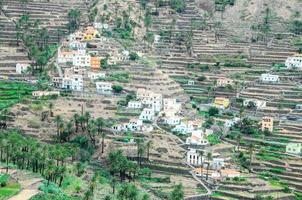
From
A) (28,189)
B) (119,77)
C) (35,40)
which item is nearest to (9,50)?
(35,40)

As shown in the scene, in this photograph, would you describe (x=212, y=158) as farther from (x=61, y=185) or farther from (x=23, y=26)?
(x=23, y=26)

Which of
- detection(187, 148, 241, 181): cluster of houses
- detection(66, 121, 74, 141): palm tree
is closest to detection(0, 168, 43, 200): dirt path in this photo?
detection(66, 121, 74, 141): palm tree

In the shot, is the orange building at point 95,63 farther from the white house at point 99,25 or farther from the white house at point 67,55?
the white house at point 99,25

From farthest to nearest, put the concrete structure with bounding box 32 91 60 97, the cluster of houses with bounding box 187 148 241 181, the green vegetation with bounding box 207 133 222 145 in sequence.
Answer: the concrete structure with bounding box 32 91 60 97 → the green vegetation with bounding box 207 133 222 145 → the cluster of houses with bounding box 187 148 241 181

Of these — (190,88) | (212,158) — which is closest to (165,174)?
(212,158)

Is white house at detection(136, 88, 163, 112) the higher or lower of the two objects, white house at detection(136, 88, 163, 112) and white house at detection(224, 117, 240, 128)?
the higher

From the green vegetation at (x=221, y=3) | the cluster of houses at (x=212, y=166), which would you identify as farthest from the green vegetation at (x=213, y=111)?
the green vegetation at (x=221, y=3)

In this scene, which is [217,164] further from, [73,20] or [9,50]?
[73,20]

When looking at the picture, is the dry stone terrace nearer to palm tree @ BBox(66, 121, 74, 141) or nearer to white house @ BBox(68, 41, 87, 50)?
white house @ BBox(68, 41, 87, 50)
